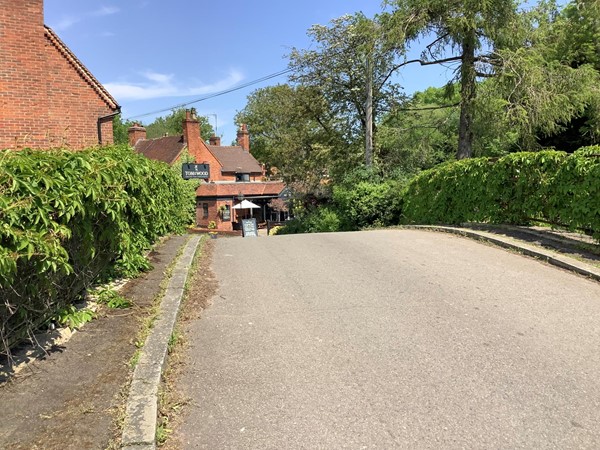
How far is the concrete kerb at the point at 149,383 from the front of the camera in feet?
9.93

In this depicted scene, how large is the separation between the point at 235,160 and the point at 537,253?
43373 millimetres

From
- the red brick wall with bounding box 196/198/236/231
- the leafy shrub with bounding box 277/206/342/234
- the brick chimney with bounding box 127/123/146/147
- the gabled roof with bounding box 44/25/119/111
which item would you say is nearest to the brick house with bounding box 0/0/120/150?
the gabled roof with bounding box 44/25/119/111

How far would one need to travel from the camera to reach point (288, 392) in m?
3.78

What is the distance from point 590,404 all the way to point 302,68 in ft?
82.9

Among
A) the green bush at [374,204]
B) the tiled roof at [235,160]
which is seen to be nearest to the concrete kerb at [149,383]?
the green bush at [374,204]

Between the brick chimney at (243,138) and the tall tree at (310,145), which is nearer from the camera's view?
the tall tree at (310,145)

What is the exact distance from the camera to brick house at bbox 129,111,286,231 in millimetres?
40300

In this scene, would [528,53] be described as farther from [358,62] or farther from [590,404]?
[590,404]

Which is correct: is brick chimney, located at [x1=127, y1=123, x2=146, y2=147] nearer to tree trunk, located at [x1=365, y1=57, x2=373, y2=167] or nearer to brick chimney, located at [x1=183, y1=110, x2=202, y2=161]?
brick chimney, located at [x1=183, y1=110, x2=202, y2=161]

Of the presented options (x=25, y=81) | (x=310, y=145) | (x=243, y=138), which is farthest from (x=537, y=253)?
(x=243, y=138)

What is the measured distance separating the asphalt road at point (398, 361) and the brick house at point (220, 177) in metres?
28.9

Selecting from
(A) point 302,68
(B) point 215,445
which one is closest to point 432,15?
(A) point 302,68

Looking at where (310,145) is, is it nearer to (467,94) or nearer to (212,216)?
(467,94)

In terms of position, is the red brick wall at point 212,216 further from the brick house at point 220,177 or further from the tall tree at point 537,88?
the tall tree at point 537,88
